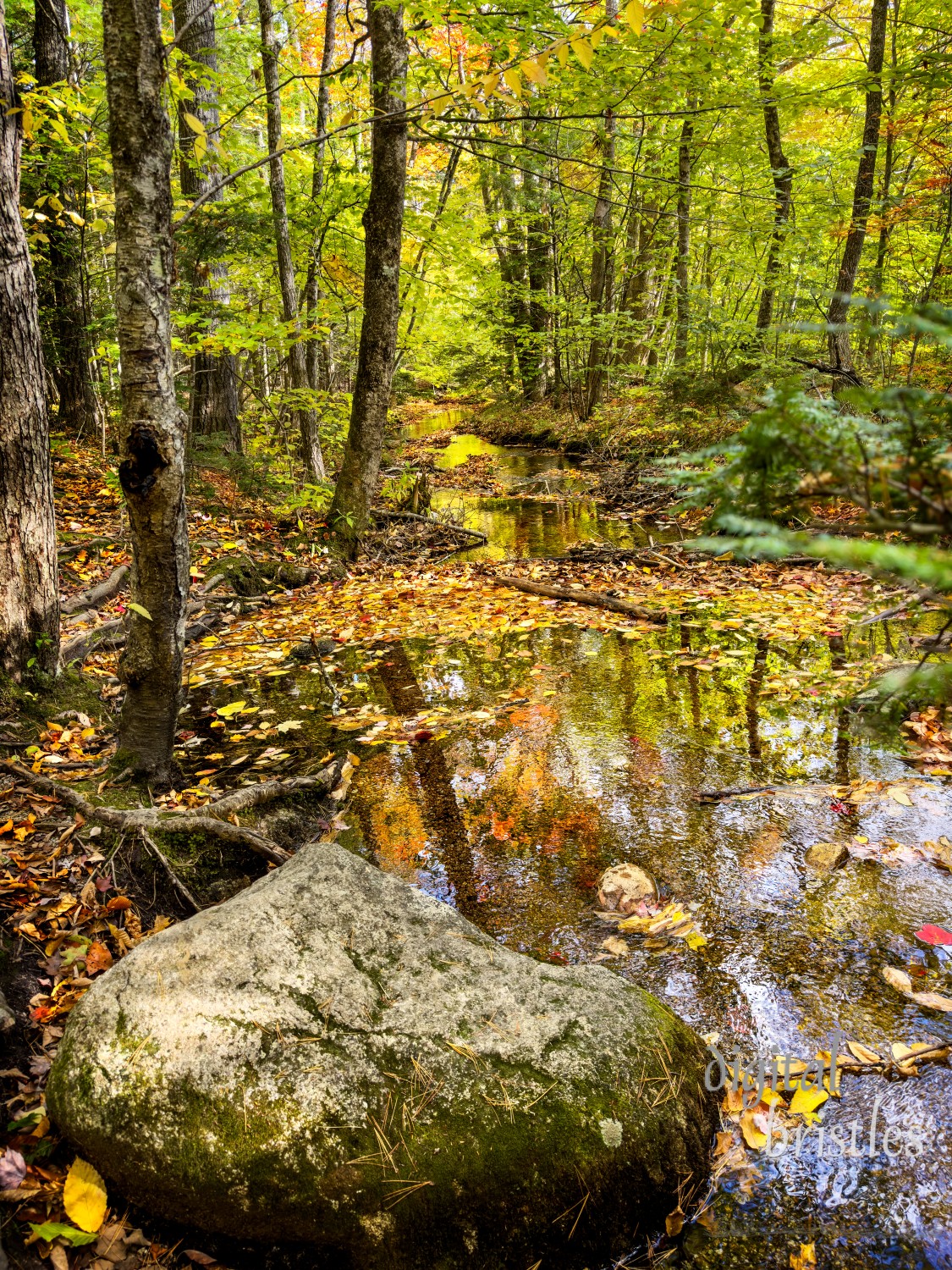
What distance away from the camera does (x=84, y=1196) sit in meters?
1.57

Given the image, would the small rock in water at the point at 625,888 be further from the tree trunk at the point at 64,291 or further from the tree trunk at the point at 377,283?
the tree trunk at the point at 64,291

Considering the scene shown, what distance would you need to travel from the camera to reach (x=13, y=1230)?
4.74 feet

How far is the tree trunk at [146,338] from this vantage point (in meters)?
2.51

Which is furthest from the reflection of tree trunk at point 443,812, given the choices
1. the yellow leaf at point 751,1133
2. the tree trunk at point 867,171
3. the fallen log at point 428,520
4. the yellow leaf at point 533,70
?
the tree trunk at point 867,171

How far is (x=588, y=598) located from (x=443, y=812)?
3.38 meters

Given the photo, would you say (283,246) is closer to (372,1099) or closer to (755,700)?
(755,700)

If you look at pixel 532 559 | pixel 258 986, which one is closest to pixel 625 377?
pixel 532 559

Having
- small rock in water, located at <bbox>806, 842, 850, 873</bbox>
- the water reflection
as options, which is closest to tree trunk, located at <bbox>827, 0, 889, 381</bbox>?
the water reflection

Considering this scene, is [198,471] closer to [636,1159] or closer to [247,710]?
[247,710]

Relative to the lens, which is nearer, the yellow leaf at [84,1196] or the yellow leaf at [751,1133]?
the yellow leaf at [84,1196]

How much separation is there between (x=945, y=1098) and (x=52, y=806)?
337 centimetres

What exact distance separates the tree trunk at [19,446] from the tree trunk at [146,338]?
1000 mm

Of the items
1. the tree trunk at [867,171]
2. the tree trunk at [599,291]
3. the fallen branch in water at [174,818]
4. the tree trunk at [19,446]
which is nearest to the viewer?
the fallen branch in water at [174,818]

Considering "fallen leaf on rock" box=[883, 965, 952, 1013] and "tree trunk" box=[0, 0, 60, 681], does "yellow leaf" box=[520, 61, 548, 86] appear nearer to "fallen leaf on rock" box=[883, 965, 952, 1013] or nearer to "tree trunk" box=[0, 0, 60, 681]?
"tree trunk" box=[0, 0, 60, 681]
